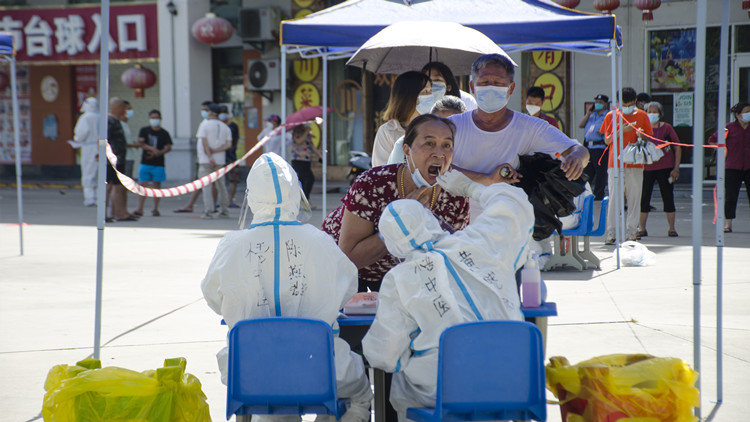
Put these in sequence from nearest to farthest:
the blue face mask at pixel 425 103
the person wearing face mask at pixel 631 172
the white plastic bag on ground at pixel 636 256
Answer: the blue face mask at pixel 425 103
the white plastic bag on ground at pixel 636 256
the person wearing face mask at pixel 631 172

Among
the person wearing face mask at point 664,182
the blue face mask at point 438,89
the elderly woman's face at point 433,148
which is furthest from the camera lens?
the person wearing face mask at point 664,182

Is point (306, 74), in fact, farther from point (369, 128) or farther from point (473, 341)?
point (473, 341)

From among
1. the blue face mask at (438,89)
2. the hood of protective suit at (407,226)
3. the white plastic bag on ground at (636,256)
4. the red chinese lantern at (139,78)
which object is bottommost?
the white plastic bag on ground at (636,256)

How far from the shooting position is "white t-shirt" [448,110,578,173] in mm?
4188

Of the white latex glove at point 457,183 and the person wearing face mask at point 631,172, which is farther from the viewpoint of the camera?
the person wearing face mask at point 631,172

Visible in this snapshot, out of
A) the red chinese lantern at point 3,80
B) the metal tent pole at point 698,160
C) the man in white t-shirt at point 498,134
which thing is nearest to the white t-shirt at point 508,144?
the man in white t-shirt at point 498,134

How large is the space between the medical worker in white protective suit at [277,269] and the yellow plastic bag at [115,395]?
0.36 m

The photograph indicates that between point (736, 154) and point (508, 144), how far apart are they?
300 inches

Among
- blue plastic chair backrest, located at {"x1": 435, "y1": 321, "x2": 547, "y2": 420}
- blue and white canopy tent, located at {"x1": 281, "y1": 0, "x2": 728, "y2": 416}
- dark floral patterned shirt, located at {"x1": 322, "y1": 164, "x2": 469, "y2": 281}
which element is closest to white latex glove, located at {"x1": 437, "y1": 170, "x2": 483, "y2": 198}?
dark floral patterned shirt, located at {"x1": 322, "y1": 164, "x2": 469, "y2": 281}

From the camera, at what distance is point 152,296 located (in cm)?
735

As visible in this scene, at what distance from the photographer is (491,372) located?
296 centimetres

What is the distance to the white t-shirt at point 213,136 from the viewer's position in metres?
13.5

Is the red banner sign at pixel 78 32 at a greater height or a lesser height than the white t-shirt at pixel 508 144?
greater

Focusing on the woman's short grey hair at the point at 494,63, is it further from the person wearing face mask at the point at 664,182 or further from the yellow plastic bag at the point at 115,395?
the person wearing face mask at the point at 664,182
